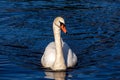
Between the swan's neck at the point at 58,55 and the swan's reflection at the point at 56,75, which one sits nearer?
the swan's reflection at the point at 56,75

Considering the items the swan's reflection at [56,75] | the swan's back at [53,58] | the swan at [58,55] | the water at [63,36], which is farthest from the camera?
the swan's back at [53,58]

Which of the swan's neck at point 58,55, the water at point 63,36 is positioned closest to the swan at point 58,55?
the swan's neck at point 58,55

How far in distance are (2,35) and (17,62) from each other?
10.1 feet

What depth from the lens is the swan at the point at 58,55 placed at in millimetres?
17438

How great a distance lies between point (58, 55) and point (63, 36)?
4238mm

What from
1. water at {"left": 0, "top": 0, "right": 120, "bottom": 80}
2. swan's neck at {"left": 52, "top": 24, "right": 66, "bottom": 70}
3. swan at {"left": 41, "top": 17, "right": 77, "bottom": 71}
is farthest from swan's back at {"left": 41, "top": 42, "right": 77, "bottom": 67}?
swan's neck at {"left": 52, "top": 24, "right": 66, "bottom": 70}

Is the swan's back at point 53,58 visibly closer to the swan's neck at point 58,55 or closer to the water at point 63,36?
the water at point 63,36

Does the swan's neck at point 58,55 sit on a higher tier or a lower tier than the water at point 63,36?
higher

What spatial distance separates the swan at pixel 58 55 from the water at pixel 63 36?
0.24 m

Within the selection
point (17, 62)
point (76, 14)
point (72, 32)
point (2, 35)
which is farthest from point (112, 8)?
point (17, 62)

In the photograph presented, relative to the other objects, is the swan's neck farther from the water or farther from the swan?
the water

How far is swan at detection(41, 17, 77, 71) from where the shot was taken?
17.4 m

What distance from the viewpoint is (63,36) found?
21.6m

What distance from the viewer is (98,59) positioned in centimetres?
1848
